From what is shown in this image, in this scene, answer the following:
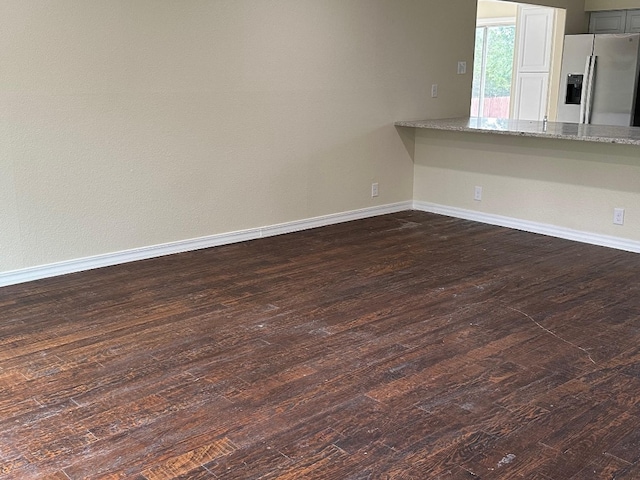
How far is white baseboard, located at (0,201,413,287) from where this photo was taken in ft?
13.3

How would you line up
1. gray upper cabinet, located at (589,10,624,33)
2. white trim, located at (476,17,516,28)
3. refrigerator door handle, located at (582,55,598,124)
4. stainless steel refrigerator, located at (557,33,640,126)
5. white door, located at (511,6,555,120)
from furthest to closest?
white trim, located at (476,17,516,28) < white door, located at (511,6,555,120) < gray upper cabinet, located at (589,10,624,33) < refrigerator door handle, located at (582,55,598,124) < stainless steel refrigerator, located at (557,33,640,126)

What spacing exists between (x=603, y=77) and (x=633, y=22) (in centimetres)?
85

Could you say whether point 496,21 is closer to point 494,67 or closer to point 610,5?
point 494,67

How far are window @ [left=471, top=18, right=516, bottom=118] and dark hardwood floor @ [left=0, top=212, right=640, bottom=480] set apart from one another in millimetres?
4859

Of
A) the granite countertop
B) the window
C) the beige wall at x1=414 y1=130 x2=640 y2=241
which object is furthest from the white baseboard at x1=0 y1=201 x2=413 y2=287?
the window

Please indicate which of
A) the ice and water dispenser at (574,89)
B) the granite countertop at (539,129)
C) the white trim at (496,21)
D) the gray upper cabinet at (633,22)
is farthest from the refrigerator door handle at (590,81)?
the white trim at (496,21)

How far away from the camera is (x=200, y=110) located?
457cm

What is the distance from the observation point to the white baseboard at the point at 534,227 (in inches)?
191

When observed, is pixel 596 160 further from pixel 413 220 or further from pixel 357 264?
pixel 357 264

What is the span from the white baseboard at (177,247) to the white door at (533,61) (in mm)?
2855

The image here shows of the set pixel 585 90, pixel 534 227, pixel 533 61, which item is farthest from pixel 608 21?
pixel 534 227

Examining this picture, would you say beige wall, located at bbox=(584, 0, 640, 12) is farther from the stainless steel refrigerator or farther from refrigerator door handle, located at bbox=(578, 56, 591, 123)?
refrigerator door handle, located at bbox=(578, 56, 591, 123)

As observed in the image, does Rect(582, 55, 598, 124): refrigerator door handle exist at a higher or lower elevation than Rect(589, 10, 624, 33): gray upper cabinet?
lower

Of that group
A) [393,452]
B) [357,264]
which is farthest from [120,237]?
[393,452]
